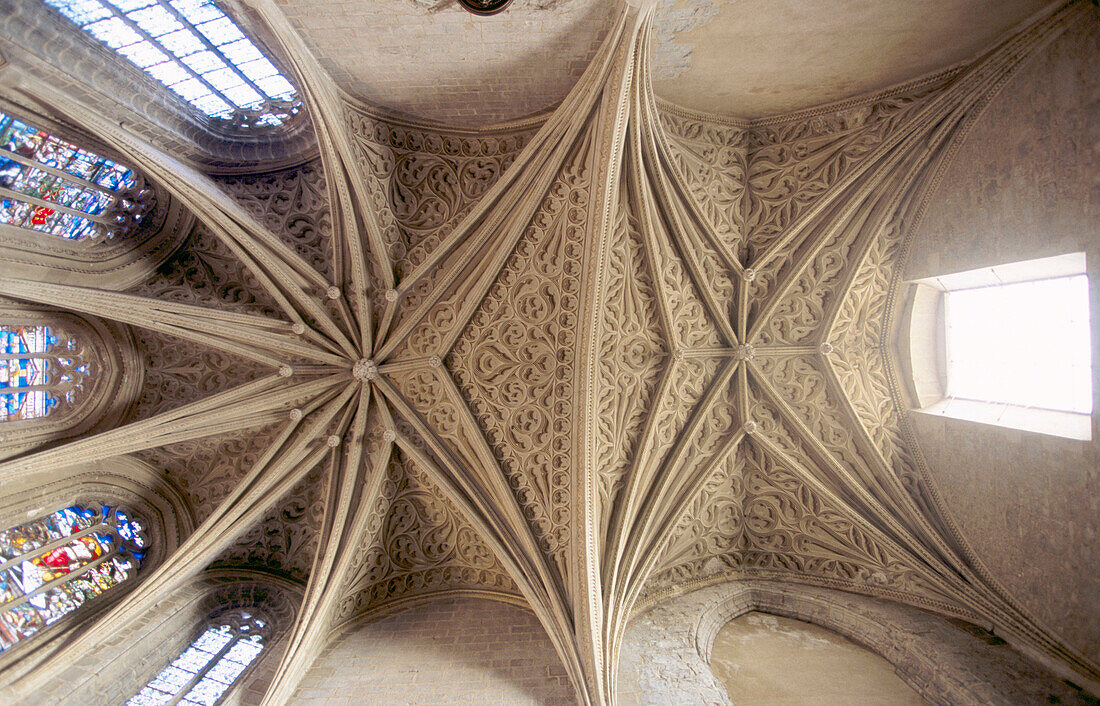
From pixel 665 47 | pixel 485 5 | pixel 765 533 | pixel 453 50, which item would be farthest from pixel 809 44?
pixel 765 533

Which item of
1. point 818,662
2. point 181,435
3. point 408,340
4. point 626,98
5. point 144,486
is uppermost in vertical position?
point 626,98

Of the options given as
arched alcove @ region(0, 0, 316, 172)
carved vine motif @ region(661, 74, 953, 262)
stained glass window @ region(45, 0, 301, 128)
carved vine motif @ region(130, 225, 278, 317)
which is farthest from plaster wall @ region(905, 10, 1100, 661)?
carved vine motif @ region(130, 225, 278, 317)

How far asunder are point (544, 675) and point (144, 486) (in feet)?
23.5

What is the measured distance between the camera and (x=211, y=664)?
7.30 metres

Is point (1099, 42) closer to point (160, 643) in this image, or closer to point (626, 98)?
point (626, 98)

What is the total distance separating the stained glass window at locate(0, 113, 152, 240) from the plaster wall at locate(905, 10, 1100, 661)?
38.2 feet

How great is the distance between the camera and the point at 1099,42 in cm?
515

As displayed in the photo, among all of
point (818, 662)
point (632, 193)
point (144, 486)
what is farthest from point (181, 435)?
point (818, 662)

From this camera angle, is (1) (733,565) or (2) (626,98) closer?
(2) (626,98)

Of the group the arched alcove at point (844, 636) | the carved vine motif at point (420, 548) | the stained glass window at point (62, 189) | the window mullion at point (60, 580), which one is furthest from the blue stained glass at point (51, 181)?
the arched alcove at point (844, 636)

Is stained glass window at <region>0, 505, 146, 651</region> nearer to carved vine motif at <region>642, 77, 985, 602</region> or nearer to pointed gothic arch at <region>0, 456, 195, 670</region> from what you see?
pointed gothic arch at <region>0, 456, 195, 670</region>

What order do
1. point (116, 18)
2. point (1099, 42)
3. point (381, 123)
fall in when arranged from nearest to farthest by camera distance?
point (1099, 42), point (116, 18), point (381, 123)

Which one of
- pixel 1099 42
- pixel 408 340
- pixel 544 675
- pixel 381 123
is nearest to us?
pixel 1099 42

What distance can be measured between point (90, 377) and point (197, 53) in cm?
526
